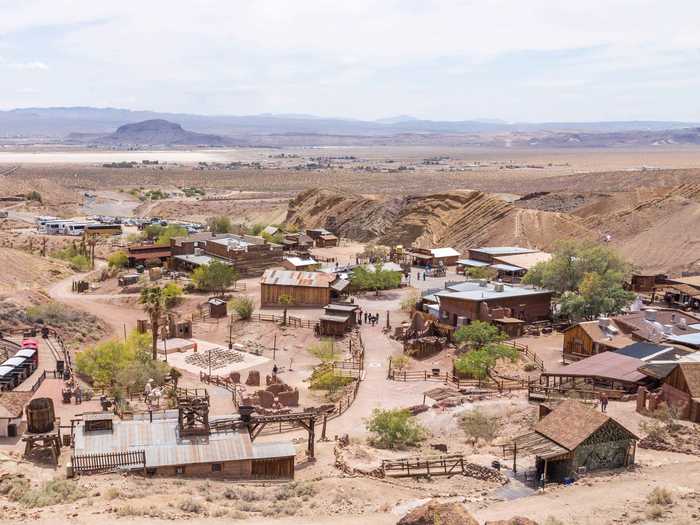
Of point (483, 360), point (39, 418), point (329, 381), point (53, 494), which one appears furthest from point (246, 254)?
point (53, 494)

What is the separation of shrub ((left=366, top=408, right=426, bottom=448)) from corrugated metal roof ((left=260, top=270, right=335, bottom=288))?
28402 mm

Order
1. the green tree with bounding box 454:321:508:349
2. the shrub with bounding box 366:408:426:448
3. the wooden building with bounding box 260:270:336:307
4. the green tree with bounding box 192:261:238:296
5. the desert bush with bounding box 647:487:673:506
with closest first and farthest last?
1. the desert bush with bounding box 647:487:673:506
2. the shrub with bounding box 366:408:426:448
3. the green tree with bounding box 454:321:508:349
4. the wooden building with bounding box 260:270:336:307
5. the green tree with bounding box 192:261:238:296

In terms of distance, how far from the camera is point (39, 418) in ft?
88.8

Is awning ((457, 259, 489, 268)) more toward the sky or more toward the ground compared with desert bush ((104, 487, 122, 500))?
more toward the ground

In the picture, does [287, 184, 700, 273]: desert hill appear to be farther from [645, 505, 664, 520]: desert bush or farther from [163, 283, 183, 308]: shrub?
[645, 505, 664, 520]: desert bush

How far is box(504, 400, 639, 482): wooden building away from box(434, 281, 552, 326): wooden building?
22.3 metres

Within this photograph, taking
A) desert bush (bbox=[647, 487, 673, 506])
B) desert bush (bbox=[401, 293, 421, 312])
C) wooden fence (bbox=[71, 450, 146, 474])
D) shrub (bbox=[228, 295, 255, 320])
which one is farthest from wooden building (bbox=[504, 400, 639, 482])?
shrub (bbox=[228, 295, 255, 320])

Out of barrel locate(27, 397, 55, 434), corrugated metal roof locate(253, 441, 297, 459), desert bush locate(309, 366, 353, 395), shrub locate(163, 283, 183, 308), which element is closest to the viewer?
corrugated metal roof locate(253, 441, 297, 459)

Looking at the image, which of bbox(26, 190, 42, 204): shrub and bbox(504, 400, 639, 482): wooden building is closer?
bbox(504, 400, 639, 482): wooden building

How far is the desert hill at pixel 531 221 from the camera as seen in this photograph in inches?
3088

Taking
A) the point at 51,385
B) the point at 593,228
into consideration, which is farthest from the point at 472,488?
the point at 593,228

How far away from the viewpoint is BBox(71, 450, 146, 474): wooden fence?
23.6m

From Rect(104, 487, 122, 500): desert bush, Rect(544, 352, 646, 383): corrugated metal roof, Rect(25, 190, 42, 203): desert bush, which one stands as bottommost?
Rect(544, 352, 646, 383): corrugated metal roof

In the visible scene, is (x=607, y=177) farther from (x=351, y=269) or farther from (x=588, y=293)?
(x=588, y=293)
